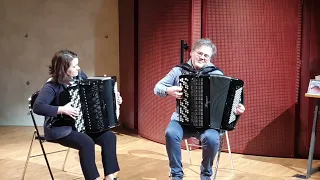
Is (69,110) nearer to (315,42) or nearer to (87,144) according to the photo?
(87,144)

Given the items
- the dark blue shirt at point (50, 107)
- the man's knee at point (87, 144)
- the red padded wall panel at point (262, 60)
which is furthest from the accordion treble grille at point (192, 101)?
the red padded wall panel at point (262, 60)

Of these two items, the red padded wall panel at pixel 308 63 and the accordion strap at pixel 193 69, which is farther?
the red padded wall panel at pixel 308 63

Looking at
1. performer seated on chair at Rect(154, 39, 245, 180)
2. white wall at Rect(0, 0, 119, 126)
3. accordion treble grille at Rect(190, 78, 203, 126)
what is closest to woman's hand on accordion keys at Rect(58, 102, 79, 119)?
performer seated on chair at Rect(154, 39, 245, 180)

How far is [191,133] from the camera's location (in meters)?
3.63

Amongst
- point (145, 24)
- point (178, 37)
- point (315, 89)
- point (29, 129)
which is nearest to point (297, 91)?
point (315, 89)

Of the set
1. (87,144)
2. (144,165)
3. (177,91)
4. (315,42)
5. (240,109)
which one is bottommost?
(144,165)

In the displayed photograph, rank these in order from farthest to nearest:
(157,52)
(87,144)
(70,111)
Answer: (157,52) < (87,144) < (70,111)

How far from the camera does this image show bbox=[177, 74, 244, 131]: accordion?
11.2 ft

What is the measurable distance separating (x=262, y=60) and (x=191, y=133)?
134cm

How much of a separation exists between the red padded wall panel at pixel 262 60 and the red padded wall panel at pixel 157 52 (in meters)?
0.32

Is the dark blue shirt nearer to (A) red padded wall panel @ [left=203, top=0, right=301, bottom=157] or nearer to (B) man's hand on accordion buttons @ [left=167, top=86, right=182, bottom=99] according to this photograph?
(B) man's hand on accordion buttons @ [left=167, top=86, right=182, bottom=99]

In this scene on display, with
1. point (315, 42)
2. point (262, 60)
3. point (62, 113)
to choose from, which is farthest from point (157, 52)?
point (62, 113)

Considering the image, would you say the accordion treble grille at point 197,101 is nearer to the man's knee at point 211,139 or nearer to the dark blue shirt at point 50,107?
the man's knee at point 211,139

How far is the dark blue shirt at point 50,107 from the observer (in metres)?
3.34
